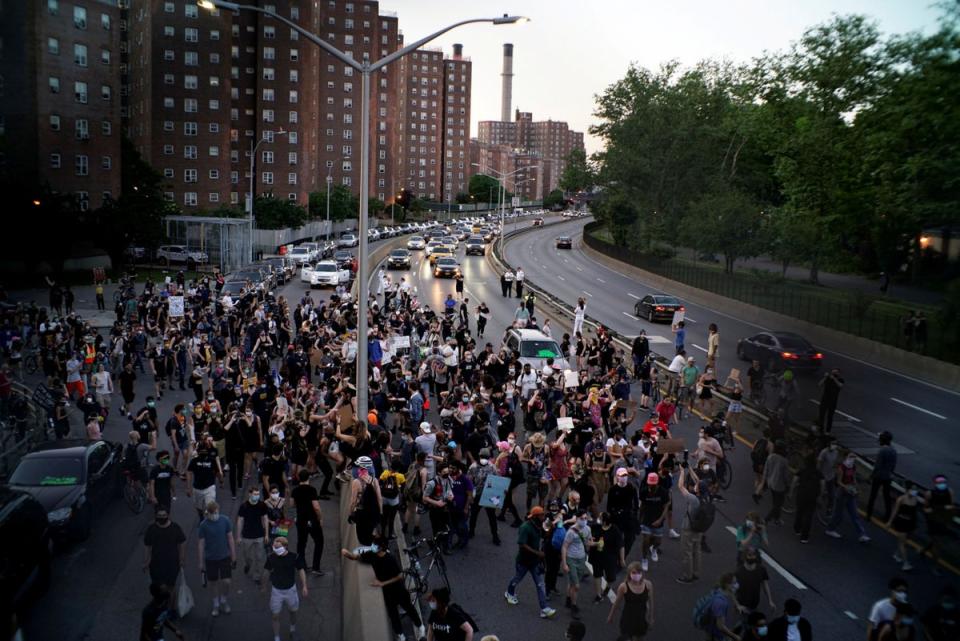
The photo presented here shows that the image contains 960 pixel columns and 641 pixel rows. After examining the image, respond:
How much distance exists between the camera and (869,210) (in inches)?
1748

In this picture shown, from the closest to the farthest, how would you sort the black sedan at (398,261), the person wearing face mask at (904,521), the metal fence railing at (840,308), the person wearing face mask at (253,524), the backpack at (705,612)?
the backpack at (705,612)
the person wearing face mask at (253,524)
the person wearing face mask at (904,521)
the metal fence railing at (840,308)
the black sedan at (398,261)

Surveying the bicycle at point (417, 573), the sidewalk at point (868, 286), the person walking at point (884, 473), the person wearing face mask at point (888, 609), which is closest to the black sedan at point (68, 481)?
the bicycle at point (417, 573)

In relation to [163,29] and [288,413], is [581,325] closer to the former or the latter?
[288,413]

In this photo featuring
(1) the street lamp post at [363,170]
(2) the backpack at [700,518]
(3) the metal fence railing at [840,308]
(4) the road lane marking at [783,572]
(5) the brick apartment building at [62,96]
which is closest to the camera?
(2) the backpack at [700,518]

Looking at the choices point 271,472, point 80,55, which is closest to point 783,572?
point 271,472

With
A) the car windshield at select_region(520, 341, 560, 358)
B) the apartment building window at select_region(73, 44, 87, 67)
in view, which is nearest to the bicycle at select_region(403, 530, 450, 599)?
the car windshield at select_region(520, 341, 560, 358)

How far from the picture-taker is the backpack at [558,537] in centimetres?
1116

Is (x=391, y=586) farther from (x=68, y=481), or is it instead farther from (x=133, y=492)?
(x=133, y=492)

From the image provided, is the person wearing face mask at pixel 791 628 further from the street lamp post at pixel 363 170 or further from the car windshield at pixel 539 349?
the car windshield at pixel 539 349

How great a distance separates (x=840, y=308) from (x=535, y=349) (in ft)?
60.0

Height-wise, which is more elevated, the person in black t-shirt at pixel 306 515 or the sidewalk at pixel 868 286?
the sidewalk at pixel 868 286

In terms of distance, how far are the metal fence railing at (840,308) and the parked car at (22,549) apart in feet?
93.4

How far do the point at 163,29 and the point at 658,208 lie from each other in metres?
57.0

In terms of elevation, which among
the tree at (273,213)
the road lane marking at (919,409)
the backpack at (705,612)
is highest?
the tree at (273,213)
